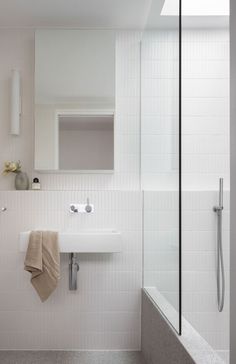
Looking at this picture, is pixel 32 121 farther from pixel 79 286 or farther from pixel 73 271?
pixel 79 286

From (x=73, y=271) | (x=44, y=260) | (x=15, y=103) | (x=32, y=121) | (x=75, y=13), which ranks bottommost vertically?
(x=73, y=271)

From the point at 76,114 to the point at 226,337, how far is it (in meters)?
1.91

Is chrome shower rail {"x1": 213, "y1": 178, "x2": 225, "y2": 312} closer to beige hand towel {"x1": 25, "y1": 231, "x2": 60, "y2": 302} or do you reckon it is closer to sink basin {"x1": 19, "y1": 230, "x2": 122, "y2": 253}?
sink basin {"x1": 19, "y1": 230, "x2": 122, "y2": 253}

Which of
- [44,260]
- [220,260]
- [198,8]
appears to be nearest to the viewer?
[198,8]

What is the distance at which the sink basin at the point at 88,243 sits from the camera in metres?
2.93

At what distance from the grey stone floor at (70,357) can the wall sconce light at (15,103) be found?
1659 mm

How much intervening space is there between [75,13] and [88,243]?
169 centimetres

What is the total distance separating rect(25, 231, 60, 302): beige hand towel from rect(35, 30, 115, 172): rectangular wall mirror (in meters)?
0.55

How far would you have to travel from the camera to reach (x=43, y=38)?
319cm

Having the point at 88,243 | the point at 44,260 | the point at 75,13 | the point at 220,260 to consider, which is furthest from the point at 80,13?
the point at 220,260

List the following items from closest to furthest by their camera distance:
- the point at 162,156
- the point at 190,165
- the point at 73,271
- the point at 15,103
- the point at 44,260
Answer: the point at 162,156, the point at 190,165, the point at 44,260, the point at 73,271, the point at 15,103

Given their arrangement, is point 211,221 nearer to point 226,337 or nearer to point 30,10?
point 226,337

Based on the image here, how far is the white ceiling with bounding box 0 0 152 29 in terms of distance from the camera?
2904mm

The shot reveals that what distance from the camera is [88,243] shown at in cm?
293
